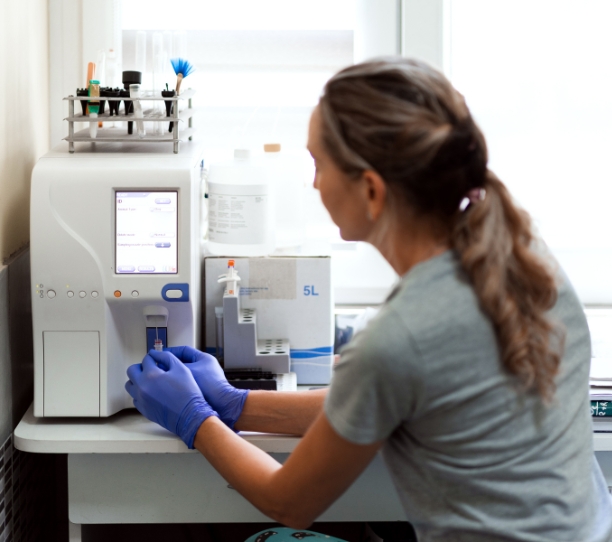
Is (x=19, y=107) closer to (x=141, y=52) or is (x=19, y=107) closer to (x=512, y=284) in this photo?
(x=141, y=52)

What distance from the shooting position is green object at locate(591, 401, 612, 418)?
1.49 meters

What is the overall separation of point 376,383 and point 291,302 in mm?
819

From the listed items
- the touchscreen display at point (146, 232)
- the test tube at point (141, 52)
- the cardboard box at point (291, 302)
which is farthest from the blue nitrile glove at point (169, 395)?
the test tube at point (141, 52)

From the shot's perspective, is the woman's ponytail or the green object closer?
the woman's ponytail

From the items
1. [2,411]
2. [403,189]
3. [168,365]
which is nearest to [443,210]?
[403,189]

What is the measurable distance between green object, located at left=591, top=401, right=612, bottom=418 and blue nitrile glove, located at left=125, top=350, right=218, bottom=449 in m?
0.73

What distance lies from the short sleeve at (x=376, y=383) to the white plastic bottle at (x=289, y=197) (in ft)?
3.18

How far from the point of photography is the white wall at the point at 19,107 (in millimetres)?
1513

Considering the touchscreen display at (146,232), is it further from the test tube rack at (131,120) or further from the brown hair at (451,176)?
the brown hair at (451,176)

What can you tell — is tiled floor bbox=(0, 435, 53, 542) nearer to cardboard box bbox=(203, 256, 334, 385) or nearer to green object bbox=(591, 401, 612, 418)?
cardboard box bbox=(203, 256, 334, 385)

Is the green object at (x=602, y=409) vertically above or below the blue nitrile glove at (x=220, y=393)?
below

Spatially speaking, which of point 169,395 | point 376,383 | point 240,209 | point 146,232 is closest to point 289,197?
point 240,209

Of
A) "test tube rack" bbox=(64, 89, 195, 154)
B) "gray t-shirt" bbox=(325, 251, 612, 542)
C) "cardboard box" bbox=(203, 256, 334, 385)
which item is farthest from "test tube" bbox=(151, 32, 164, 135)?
"gray t-shirt" bbox=(325, 251, 612, 542)

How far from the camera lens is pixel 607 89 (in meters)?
2.02
